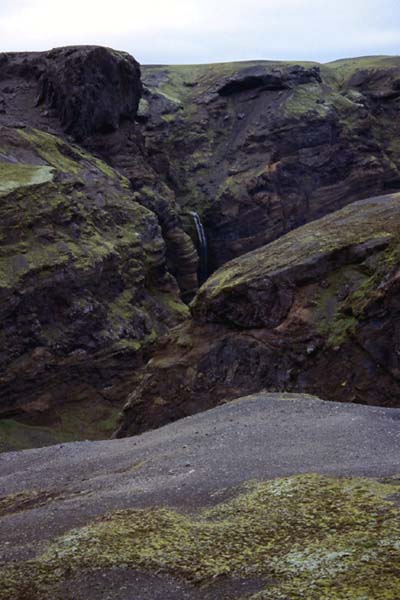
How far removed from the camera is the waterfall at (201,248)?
56.3 metres

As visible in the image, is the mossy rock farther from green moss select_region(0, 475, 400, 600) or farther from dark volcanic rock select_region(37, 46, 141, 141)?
dark volcanic rock select_region(37, 46, 141, 141)

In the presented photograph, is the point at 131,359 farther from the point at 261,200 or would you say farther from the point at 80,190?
the point at 261,200

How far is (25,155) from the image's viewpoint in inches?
1518

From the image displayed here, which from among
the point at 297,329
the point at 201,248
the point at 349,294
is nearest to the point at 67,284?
the point at 297,329

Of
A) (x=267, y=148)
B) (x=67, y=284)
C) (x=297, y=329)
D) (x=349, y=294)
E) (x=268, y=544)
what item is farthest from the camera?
(x=267, y=148)

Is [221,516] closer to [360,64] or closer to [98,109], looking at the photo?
[98,109]

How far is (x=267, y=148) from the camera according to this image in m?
61.8

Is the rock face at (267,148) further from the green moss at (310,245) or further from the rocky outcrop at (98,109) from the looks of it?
the green moss at (310,245)

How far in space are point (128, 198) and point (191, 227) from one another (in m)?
16.4

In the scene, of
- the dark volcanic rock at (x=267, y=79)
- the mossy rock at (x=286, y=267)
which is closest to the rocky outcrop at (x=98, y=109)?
the dark volcanic rock at (x=267, y=79)

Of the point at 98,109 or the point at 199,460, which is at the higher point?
the point at 98,109

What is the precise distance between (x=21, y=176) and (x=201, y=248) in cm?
2249

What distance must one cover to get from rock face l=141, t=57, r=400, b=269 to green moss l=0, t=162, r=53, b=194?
2257 cm

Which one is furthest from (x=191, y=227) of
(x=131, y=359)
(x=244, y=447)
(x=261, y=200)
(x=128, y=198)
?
(x=244, y=447)
